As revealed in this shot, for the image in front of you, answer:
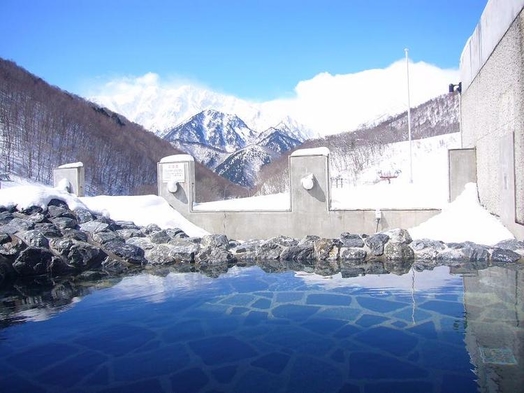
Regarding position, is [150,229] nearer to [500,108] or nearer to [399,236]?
[399,236]

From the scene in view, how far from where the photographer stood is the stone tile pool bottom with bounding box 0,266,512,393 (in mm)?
3859

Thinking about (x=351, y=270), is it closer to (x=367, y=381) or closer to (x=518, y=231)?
(x=518, y=231)

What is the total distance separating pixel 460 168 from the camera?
11.3 meters

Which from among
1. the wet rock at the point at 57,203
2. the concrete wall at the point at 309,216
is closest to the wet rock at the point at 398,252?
the concrete wall at the point at 309,216

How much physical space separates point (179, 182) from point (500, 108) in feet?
26.8

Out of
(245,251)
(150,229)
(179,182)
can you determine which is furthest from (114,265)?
(179,182)

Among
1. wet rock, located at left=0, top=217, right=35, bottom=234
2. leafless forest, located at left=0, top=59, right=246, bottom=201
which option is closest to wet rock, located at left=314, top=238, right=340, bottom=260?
wet rock, located at left=0, top=217, right=35, bottom=234

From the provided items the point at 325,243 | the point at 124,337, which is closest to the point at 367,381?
the point at 124,337

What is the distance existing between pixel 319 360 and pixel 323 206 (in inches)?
277

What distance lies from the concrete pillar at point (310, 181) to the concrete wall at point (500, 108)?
364 cm

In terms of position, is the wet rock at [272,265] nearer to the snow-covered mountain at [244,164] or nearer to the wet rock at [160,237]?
the wet rock at [160,237]

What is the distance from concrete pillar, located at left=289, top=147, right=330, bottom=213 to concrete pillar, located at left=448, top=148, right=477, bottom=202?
3132 mm

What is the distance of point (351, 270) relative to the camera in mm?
8336

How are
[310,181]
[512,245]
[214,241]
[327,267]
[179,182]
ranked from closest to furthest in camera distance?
[512,245]
[327,267]
[214,241]
[310,181]
[179,182]
